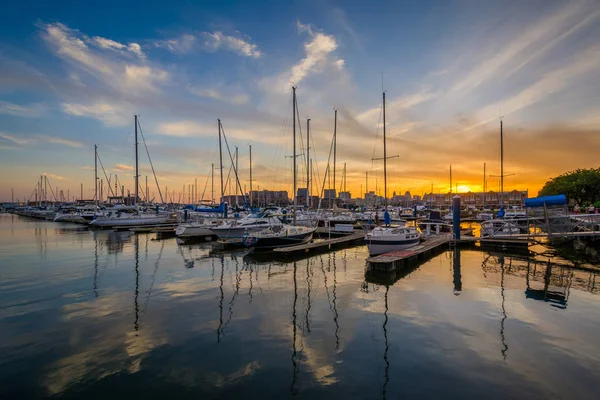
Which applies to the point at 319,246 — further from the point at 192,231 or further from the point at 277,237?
the point at 192,231

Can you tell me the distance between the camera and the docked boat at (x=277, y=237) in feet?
94.5

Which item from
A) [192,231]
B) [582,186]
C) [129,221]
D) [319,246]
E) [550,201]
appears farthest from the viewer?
[582,186]

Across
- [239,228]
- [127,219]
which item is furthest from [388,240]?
[127,219]

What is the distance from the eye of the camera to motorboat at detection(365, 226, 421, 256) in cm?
2534

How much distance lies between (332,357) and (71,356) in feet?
25.3

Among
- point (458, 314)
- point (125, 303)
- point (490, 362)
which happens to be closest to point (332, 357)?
point (490, 362)

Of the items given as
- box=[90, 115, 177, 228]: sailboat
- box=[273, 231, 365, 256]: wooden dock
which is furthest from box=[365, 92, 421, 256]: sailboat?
box=[90, 115, 177, 228]: sailboat

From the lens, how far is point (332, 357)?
9461 mm

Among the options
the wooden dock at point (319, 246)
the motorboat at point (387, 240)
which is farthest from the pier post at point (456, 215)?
the wooden dock at point (319, 246)

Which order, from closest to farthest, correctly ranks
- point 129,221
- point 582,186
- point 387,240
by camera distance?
point 387,240 → point 129,221 → point 582,186

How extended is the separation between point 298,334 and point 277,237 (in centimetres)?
1849

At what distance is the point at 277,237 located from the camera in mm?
29469

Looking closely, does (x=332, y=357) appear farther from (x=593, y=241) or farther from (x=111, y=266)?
(x=593, y=241)

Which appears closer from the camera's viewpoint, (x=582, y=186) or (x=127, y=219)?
(x=127, y=219)
